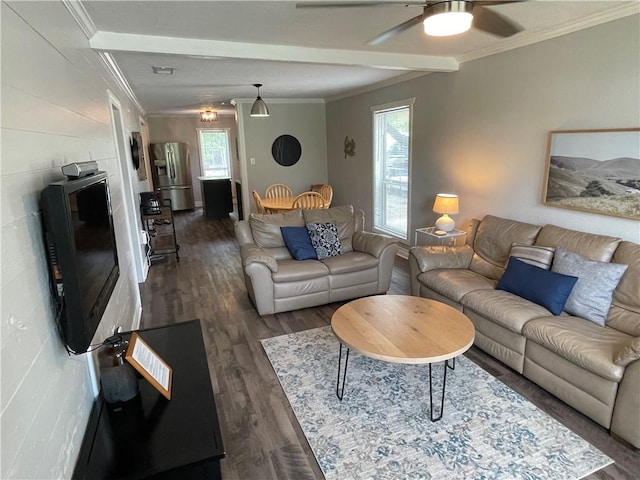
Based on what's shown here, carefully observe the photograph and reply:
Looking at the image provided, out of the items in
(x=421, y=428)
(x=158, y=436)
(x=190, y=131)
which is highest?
(x=190, y=131)

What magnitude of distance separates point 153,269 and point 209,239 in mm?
1807

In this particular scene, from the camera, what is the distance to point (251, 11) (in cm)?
242

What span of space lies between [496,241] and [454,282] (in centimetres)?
64

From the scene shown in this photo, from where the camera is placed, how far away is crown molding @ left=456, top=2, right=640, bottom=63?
2609mm

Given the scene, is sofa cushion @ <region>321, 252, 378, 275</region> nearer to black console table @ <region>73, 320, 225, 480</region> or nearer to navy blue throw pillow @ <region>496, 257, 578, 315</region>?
navy blue throw pillow @ <region>496, 257, 578, 315</region>

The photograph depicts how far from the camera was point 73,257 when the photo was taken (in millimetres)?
1166

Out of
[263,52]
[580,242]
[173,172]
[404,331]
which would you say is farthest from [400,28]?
[173,172]

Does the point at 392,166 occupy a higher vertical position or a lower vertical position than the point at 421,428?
higher

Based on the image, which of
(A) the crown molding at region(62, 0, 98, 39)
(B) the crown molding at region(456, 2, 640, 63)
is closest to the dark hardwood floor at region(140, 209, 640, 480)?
(A) the crown molding at region(62, 0, 98, 39)

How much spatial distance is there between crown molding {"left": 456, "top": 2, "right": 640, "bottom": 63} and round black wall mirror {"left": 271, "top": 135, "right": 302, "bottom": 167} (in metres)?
3.91

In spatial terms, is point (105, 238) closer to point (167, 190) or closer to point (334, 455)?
point (334, 455)

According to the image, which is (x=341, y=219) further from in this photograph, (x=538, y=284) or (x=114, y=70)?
(x=114, y=70)

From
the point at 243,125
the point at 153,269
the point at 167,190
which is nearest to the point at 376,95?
the point at 243,125

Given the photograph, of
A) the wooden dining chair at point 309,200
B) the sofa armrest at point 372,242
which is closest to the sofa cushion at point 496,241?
the sofa armrest at point 372,242
